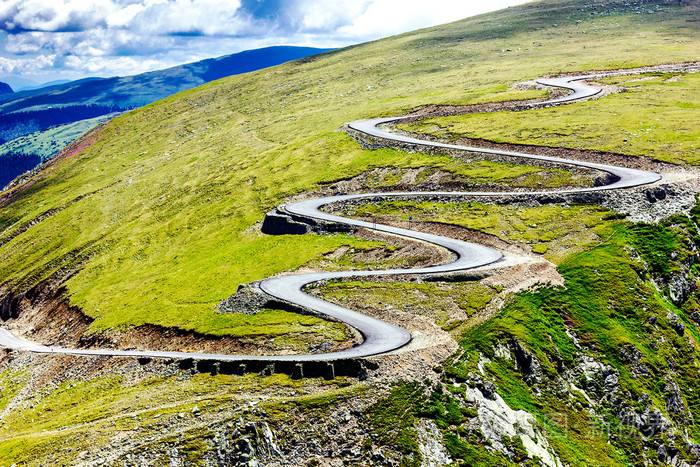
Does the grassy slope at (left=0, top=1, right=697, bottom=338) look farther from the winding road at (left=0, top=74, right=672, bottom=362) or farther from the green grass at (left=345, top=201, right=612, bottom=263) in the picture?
the green grass at (left=345, top=201, right=612, bottom=263)

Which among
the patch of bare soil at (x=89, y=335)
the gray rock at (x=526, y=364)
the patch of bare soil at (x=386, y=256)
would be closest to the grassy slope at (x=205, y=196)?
the patch of bare soil at (x=89, y=335)

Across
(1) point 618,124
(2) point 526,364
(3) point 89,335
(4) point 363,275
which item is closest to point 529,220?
(4) point 363,275

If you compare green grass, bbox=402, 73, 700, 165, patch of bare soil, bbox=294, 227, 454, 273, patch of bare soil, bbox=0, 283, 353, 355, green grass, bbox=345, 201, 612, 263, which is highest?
green grass, bbox=402, 73, 700, 165

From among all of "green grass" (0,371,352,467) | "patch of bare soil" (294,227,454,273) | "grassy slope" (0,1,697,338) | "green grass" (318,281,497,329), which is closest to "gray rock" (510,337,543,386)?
"green grass" (318,281,497,329)

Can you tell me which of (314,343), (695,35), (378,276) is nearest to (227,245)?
(378,276)

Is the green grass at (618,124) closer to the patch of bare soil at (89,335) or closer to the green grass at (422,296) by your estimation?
the green grass at (422,296)
